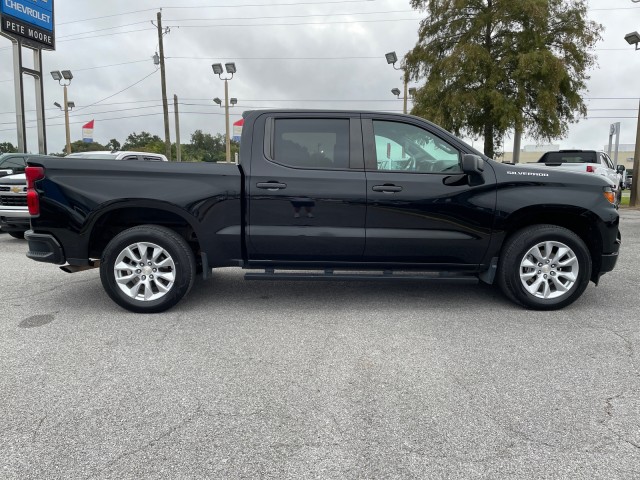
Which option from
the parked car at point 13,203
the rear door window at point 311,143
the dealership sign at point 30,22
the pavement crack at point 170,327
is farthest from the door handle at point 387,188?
the dealership sign at point 30,22

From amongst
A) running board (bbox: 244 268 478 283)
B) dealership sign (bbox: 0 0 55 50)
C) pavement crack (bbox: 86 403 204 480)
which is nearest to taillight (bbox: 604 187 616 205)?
running board (bbox: 244 268 478 283)

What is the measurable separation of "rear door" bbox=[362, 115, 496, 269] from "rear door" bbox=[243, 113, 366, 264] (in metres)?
0.15

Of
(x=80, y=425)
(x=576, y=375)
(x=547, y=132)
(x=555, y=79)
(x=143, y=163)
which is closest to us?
(x=80, y=425)

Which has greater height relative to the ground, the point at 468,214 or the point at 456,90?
the point at 456,90

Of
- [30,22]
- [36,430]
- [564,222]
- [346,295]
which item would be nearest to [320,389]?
[36,430]

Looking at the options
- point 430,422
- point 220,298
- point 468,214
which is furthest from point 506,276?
point 220,298

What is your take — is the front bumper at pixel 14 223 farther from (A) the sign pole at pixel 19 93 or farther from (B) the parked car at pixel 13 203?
(A) the sign pole at pixel 19 93

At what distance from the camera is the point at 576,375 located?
10.9ft

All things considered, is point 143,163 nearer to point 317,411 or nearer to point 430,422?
point 317,411

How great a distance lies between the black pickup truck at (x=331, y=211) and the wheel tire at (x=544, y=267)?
0.01 m

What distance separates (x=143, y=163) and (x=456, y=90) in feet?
56.1

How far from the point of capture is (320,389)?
3115 mm

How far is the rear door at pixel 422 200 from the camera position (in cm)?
461

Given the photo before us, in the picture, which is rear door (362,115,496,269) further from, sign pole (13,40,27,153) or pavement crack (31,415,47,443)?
sign pole (13,40,27,153)
